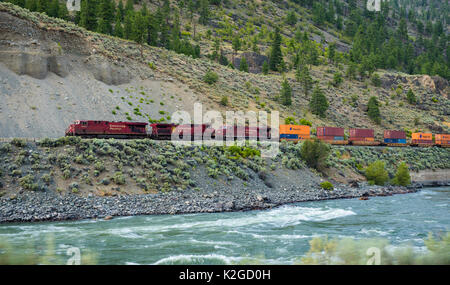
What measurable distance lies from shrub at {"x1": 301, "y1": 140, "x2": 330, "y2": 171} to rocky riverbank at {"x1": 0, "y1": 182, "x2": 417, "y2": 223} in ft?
32.3

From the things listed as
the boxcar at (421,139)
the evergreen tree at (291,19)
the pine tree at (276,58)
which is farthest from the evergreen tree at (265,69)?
the evergreen tree at (291,19)

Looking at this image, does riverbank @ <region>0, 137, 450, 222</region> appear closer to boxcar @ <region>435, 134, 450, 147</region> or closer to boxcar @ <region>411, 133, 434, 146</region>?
boxcar @ <region>411, 133, 434, 146</region>

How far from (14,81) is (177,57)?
121 ft

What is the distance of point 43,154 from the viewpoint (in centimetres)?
2783

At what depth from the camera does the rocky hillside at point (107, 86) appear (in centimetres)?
4166

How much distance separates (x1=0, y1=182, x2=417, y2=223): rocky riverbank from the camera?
21562 mm

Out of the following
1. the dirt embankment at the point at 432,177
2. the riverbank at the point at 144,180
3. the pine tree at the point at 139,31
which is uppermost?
the pine tree at the point at 139,31

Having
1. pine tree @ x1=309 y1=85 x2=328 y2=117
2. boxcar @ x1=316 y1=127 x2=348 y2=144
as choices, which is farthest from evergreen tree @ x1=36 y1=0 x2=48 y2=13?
pine tree @ x1=309 y1=85 x2=328 y2=117

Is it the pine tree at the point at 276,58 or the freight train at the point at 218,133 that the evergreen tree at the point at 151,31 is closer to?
the pine tree at the point at 276,58

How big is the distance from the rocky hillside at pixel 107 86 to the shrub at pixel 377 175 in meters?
27.0
